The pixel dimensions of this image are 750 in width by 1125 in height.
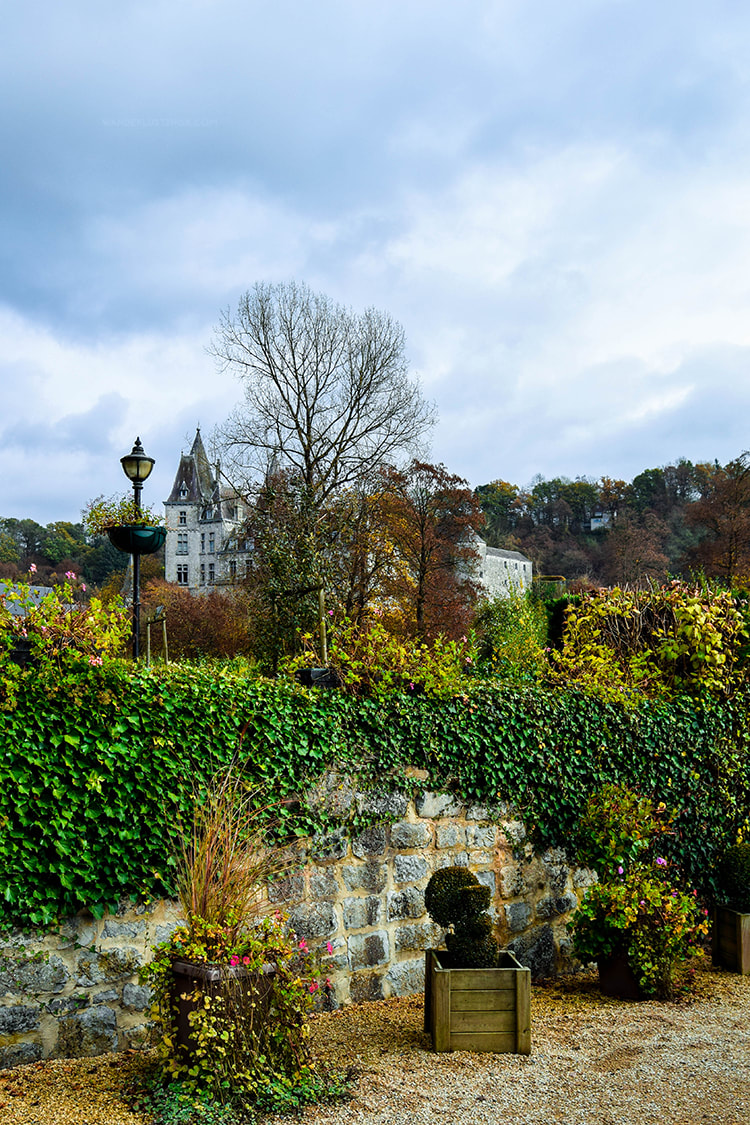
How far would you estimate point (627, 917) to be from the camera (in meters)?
4.74

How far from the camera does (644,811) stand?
5.26m

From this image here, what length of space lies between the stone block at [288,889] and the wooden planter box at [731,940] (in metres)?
3.33

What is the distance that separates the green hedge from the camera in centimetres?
340

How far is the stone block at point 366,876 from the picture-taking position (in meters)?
4.45

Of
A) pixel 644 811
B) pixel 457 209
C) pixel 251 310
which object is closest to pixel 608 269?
pixel 457 209

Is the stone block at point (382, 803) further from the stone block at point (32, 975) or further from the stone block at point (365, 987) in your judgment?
the stone block at point (32, 975)

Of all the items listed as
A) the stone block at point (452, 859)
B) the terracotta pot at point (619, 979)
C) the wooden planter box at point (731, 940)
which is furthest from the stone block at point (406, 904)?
the wooden planter box at point (731, 940)

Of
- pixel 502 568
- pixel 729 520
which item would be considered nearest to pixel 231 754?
pixel 729 520

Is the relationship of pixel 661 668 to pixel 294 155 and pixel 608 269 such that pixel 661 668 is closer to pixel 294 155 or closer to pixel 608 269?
pixel 608 269

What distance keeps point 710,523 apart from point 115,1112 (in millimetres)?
34879

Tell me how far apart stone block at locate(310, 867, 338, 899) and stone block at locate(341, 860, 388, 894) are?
8 cm

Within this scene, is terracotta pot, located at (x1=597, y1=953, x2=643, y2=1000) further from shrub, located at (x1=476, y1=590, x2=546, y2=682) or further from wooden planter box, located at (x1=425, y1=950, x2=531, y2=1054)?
shrub, located at (x1=476, y1=590, x2=546, y2=682)

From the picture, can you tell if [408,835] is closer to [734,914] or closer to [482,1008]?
[482,1008]

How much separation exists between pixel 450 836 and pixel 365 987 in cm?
101
